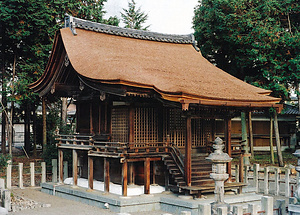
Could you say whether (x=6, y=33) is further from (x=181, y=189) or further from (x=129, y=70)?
(x=181, y=189)

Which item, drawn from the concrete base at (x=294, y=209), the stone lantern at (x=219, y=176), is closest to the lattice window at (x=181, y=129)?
the stone lantern at (x=219, y=176)

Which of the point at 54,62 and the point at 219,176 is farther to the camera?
the point at 54,62

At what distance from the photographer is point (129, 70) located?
14.6 meters

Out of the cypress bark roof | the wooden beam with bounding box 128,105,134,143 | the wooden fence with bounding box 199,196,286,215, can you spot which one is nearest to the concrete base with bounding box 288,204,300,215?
the wooden fence with bounding box 199,196,286,215

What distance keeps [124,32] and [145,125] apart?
6.00m

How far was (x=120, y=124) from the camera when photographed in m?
16.0

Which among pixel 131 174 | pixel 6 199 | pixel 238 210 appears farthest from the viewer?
pixel 131 174

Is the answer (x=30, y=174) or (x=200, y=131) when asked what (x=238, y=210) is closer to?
(x=200, y=131)

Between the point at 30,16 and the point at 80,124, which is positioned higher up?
the point at 30,16

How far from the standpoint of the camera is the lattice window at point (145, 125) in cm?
1560

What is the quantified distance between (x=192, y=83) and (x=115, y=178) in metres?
5.28

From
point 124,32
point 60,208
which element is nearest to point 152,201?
point 60,208

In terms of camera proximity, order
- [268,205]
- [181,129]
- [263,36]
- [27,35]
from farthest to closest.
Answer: [27,35]
[263,36]
[181,129]
[268,205]

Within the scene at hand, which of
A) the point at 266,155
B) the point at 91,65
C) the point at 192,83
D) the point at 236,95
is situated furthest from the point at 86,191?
the point at 266,155
